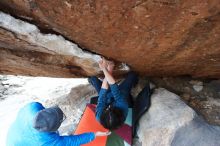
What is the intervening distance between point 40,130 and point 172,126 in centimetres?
144

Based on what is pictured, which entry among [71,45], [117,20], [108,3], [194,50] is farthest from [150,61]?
[108,3]

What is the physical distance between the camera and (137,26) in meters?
2.64

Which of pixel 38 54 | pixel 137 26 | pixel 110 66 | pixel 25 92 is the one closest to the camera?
pixel 137 26

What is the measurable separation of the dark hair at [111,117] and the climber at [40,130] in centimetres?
23

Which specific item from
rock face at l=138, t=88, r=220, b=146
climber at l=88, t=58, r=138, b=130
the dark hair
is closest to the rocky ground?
rock face at l=138, t=88, r=220, b=146

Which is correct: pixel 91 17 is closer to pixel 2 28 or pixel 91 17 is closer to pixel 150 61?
pixel 2 28

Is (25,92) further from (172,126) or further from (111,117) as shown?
(172,126)

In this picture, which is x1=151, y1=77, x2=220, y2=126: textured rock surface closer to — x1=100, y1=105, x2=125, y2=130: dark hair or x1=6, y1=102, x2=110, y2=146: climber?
x1=100, y1=105, x2=125, y2=130: dark hair

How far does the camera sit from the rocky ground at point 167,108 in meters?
3.55

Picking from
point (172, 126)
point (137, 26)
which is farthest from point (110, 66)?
point (137, 26)

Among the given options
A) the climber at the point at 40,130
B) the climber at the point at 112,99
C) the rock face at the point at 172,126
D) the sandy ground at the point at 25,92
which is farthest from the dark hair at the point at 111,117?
the sandy ground at the point at 25,92

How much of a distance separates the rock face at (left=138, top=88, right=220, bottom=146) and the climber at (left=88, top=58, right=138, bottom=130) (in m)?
0.34

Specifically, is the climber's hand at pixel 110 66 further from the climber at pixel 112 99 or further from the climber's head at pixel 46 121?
the climber's head at pixel 46 121

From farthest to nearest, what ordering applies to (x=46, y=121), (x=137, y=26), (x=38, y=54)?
(x=38, y=54), (x=46, y=121), (x=137, y=26)
